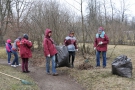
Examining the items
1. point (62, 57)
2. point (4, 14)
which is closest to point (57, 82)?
point (62, 57)

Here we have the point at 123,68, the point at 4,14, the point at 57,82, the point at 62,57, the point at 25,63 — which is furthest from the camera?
the point at 4,14

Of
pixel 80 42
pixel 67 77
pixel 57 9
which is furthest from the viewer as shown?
pixel 57 9

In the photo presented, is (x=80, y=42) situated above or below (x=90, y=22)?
below

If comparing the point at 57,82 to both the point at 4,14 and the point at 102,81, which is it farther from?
the point at 4,14

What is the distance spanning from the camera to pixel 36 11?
13.8 meters

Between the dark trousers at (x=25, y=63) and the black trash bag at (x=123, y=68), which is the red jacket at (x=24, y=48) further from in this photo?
the black trash bag at (x=123, y=68)

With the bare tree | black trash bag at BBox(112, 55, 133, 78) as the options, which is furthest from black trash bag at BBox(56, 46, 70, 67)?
the bare tree

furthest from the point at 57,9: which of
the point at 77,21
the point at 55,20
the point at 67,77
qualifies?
the point at 67,77

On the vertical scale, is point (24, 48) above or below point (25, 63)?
above

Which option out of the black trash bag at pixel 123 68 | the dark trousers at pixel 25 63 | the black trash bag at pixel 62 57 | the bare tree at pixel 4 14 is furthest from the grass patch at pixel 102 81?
the bare tree at pixel 4 14

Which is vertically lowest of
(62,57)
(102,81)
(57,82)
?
(57,82)

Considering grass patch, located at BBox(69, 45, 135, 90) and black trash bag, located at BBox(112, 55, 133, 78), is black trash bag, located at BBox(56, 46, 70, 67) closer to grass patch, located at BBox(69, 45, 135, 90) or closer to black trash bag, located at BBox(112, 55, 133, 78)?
grass patch, located at BBox(69, 45, 135, 90)

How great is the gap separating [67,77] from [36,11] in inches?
315

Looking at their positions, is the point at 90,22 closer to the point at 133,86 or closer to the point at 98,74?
the point at 98,74
